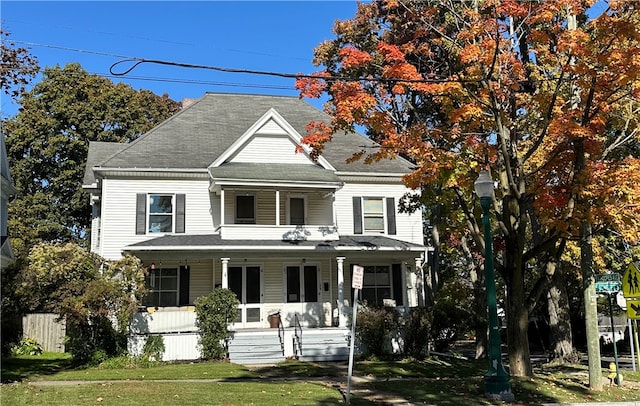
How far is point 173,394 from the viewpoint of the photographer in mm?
11672

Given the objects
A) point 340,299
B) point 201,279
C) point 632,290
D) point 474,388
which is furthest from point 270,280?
point 632,290

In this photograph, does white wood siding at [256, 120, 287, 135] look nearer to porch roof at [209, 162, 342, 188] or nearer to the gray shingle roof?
porch roof at [209, 162, 342, 188]

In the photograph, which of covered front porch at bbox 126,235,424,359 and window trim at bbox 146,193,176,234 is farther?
window trim at bbox 146,193,176,234

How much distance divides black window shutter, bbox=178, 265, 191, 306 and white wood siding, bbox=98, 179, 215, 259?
1.48m

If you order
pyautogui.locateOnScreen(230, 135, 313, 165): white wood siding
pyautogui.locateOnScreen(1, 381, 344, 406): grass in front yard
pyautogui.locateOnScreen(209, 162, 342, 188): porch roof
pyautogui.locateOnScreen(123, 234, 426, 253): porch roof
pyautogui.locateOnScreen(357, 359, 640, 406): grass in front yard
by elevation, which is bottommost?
pyautogui.locateOnScreen(357, 359, 640, 406): grass in front yard

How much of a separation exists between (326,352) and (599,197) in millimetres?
10395

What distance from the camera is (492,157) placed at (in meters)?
16.1

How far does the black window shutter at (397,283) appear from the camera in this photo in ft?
81.7

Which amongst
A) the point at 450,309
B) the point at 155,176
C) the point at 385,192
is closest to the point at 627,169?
the point at 450,309

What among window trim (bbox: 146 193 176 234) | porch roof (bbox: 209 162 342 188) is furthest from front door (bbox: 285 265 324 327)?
window trim (bbox: 146 193 176 234)

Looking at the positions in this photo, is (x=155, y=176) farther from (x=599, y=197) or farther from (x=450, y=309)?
(x=599, y=197)

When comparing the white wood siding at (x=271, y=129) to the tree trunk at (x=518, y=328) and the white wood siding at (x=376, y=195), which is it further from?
the tree trunk at (x=518, y=328)

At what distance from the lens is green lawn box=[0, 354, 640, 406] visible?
1138cm

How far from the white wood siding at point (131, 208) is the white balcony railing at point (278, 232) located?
4.86 feet
